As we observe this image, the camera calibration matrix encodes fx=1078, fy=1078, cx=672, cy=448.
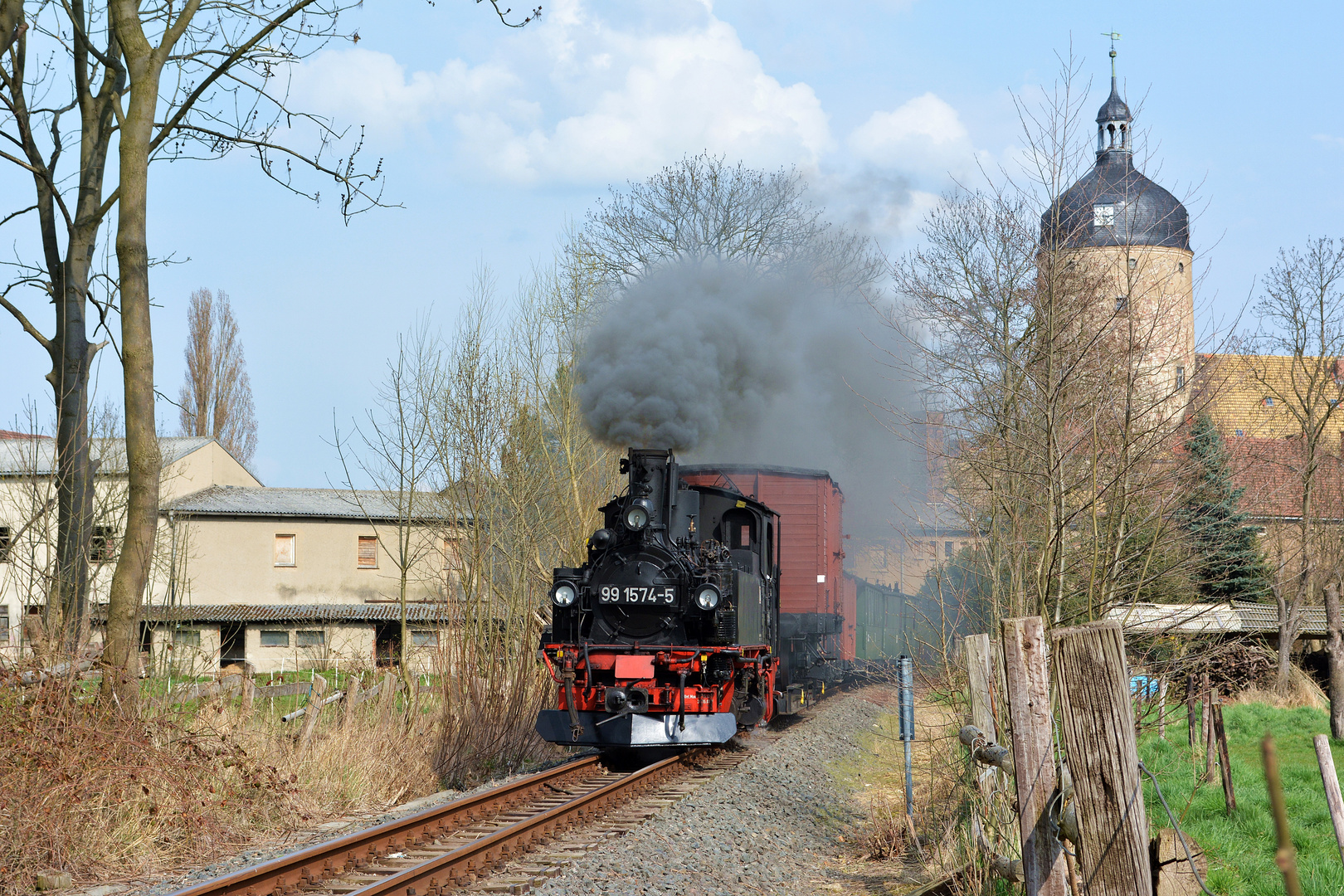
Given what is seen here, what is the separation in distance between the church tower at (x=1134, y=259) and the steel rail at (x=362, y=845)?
6206 mm

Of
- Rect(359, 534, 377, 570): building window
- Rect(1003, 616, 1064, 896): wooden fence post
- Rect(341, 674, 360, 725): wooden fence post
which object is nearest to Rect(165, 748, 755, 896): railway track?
Rect(341, 674, 360, 725): wooden fence post

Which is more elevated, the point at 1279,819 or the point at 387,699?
the point at 1279,819

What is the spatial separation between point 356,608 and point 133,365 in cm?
2854

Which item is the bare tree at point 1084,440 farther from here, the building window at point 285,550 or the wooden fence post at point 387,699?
the building window at point 285,550

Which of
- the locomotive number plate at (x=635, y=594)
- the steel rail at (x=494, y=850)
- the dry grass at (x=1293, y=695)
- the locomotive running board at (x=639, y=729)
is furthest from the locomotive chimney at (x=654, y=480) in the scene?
the dry grass at (x=1293, y=695)

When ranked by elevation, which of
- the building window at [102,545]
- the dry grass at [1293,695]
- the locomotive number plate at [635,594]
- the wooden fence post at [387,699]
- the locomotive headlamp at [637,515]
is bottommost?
the dry grass at [1293,695]

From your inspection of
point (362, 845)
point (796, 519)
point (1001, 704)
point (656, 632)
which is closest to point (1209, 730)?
point (1001, 704)

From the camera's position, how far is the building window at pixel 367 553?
1473 inches

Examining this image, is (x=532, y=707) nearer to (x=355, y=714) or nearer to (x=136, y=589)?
(x=355, y=714)

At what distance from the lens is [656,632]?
11984 millimetres

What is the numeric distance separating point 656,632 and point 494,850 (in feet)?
15.4

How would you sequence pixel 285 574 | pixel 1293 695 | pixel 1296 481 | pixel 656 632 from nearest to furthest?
pixel 656 632
pixel 1293 695
pixel 1296 481
pixel 285 574

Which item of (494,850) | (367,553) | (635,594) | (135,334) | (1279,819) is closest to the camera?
(1279,819)

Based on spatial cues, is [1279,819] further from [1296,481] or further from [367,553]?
[367,553]
